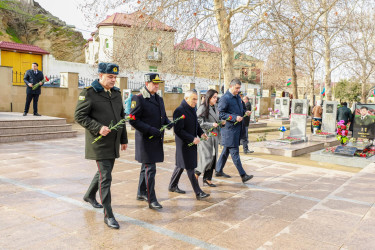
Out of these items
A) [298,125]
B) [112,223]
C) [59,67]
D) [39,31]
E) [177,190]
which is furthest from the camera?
[39,31]

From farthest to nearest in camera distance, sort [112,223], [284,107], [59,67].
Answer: [59,67]
[284,107]
[112,223]

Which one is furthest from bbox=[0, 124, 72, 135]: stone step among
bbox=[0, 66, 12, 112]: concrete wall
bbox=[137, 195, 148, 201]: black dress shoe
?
bbox=[137, 195, 148, 201]: black dress shoe

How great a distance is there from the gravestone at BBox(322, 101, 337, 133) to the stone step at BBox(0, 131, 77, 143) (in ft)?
39.1

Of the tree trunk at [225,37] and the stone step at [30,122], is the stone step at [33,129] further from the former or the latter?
the tree trunk at [225,37]

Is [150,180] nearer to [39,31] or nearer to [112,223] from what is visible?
[112,223]

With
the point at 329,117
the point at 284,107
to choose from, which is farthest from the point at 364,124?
the point at 284,107

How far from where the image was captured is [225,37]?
13539 mm

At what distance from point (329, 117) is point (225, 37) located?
704 centimetres

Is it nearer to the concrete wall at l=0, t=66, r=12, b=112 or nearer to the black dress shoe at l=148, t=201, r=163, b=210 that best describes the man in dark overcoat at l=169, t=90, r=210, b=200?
the black dress shoe at l=148, t=201, r=163, b=210

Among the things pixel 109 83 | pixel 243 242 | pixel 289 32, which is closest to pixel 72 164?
pixel 109 83

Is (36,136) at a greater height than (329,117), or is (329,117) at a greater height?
(329,117)

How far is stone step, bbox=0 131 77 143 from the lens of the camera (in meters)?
10.8

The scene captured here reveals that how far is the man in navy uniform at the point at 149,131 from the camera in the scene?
187 inches

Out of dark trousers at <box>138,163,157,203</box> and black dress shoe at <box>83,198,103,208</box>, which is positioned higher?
dark trousers at <box>138,163,157,203</box>
